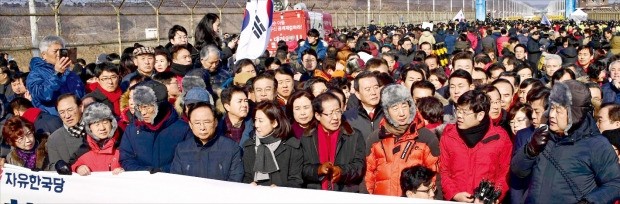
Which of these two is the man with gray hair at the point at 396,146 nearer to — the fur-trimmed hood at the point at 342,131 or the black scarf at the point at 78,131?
the fur-trimmed hood at the point at 342,131

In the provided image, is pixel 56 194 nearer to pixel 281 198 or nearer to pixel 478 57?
pixel 281 198

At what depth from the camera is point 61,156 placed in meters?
5.38

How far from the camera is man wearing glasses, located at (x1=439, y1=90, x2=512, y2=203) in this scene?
466 cm

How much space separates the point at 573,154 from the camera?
3902 mm

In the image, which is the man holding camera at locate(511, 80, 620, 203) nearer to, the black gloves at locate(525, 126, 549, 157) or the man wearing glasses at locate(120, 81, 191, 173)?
the black gloves at locate(525, 126, 549, 157)

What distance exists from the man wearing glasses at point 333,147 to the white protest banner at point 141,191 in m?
0.59

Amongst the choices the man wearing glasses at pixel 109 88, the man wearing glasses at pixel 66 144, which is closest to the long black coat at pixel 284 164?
the man wearing glasses at pixel 66 144

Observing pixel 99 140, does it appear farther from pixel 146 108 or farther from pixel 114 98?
pixel 114 98

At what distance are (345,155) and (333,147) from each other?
99 millimetres

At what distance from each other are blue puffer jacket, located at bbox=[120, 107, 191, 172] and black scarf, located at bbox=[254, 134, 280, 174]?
2.55ft

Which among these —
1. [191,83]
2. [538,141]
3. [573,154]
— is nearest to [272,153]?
[538,141]

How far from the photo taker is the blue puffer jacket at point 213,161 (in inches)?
185

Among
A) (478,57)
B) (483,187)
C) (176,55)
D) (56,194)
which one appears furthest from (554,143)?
(478,57)

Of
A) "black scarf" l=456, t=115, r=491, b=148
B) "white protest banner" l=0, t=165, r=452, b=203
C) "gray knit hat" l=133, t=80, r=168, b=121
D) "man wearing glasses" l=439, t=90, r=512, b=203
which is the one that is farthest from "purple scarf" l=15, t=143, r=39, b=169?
"black scarf" l=456, t=115, r=491, b=148
